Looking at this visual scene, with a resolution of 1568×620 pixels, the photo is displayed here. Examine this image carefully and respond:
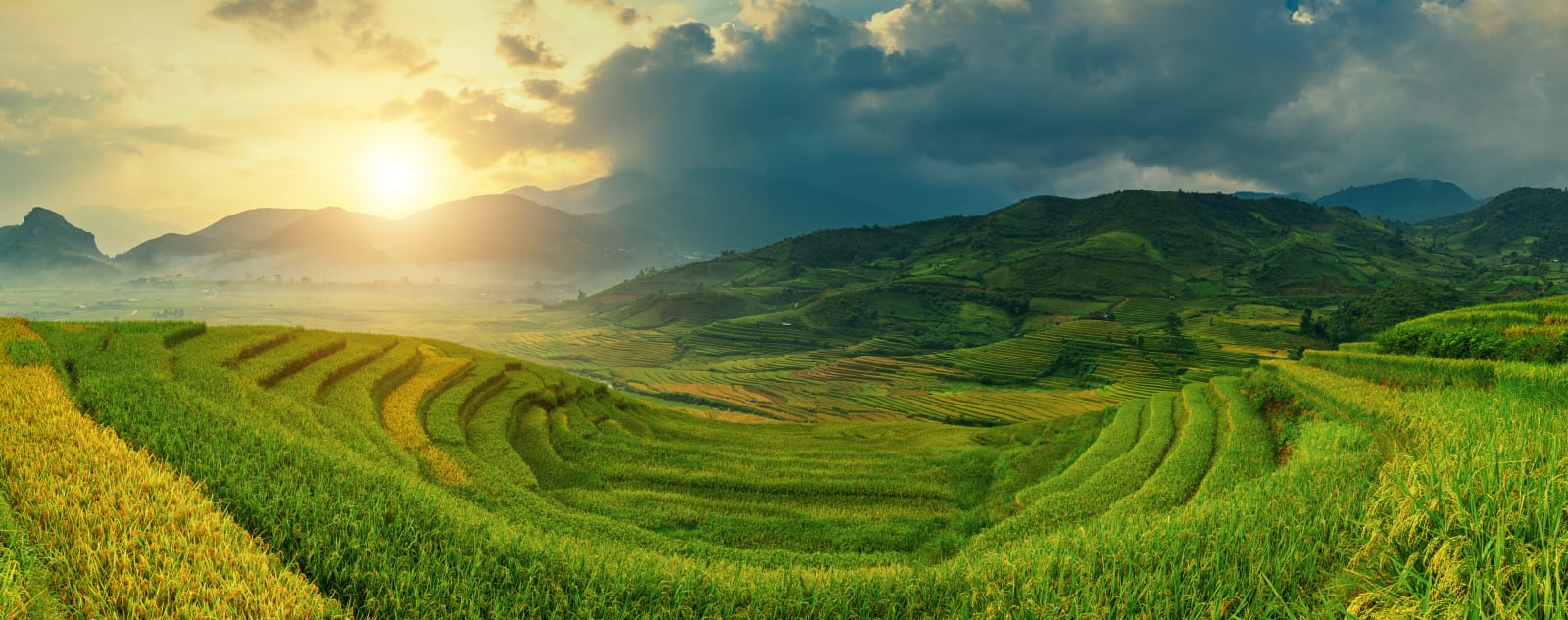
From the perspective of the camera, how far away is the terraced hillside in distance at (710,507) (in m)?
4.71

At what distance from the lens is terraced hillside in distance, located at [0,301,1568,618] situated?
471 cm

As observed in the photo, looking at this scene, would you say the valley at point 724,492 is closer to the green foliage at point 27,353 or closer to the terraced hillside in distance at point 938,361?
the green foliage at point 27,353

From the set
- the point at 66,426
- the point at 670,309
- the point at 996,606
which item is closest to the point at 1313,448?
the point at 996,606

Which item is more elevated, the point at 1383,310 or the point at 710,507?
the point at 1383,310

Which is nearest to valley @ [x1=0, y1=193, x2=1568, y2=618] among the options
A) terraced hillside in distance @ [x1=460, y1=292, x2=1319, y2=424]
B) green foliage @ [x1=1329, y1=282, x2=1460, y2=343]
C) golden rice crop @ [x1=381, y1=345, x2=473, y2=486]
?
golden rice crop @ [x1=381, y1=345, x2=473, y2=486]

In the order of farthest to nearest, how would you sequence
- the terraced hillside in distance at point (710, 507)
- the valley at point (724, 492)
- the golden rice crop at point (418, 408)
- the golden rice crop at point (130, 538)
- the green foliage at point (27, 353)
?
the golden rice crop at point (418, 408) → the green foliage at point (27, 353) → the valley at point (724, 492) → the terraced hillside in distance at point (710, 507) → the golden rice crop at point (130, 538)

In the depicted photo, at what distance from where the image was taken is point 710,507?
1638 centimetres

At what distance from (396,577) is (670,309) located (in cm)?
18280

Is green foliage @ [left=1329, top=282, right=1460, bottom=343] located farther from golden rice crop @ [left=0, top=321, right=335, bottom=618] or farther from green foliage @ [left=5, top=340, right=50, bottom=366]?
green foliage @ [left=5, top=340, right=50, bottom=366]

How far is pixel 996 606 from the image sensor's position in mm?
5086

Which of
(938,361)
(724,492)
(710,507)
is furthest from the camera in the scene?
(938,361)

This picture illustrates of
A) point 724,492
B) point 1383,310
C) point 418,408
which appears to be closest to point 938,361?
point 1383,310

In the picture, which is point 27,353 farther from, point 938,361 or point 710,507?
point 938,361

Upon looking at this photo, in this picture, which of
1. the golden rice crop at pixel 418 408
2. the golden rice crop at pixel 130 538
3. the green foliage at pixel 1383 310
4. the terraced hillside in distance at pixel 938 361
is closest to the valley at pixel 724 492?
the golden rice crop at pixel 130 538
